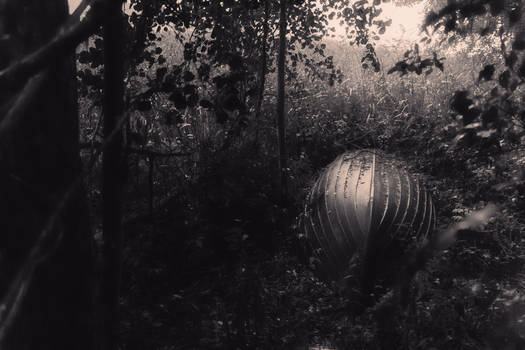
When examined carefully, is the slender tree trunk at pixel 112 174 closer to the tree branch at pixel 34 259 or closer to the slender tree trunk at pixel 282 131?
the tree branch at pixel 34 259

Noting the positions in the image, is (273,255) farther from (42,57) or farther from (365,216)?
(42,57)

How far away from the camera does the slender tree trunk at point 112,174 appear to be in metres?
1.23

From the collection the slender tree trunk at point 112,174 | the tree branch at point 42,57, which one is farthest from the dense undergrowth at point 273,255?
the tree branch at point 42,57

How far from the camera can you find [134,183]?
4.59 meters

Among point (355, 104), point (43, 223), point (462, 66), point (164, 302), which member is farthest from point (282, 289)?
point (462, 66)

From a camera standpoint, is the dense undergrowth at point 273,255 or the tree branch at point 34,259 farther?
the dense undergrowth at point 273,255

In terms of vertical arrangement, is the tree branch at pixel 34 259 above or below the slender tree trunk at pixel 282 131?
below

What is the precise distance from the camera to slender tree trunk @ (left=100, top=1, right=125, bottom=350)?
4.04 feet

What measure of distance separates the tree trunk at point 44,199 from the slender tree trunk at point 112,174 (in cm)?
7

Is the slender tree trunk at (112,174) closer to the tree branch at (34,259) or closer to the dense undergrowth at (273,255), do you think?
the tree branch at (34,259)

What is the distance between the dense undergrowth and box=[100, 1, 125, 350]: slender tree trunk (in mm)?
861

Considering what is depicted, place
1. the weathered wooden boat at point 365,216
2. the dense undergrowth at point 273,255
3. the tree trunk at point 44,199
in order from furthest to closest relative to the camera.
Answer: the weathered wooden boat at point 365,216
the dense undergrowth at point 273,255
the tree trunk at point 44,199

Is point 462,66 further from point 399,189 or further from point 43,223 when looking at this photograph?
point 43,223

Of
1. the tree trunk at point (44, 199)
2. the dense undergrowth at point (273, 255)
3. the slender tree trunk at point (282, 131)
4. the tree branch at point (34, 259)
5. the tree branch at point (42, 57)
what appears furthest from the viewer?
the slender tree trunk at point (282, 131)
